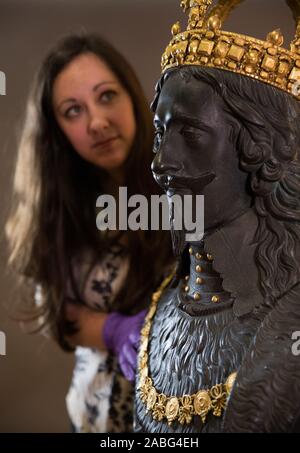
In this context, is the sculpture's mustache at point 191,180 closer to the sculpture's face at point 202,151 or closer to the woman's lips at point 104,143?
the sculpture's face at point 202,151

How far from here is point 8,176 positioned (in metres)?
1.98

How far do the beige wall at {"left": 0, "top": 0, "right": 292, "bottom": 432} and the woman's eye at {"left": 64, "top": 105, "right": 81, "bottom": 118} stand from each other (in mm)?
325

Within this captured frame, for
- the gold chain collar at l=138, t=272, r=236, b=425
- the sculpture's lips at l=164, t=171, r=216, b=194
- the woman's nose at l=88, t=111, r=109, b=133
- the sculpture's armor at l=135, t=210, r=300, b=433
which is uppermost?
the woman's nose at l=88, t=111, r=109, b=133

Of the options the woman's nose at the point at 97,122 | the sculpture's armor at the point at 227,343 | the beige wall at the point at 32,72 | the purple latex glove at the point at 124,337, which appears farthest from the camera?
the beige wall at the point at 32,72

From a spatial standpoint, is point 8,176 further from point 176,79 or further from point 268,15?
point 176,79

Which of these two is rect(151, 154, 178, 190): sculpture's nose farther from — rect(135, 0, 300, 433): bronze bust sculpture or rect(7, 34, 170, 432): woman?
rect(7, 34, 170, 432): woman

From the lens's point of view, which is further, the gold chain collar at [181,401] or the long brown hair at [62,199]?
the long brown hair at [62,199]

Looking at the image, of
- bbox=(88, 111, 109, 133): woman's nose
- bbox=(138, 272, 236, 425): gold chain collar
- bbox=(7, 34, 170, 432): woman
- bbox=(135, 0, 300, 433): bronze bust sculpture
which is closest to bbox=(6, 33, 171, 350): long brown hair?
bbox=(7, 34, 170, 432): woman

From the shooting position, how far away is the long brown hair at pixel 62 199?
170 cm

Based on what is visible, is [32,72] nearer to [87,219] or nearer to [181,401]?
[87,219]

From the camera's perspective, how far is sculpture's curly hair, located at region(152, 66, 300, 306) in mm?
1039

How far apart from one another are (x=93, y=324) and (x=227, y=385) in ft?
2.42

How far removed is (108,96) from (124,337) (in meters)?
0.53

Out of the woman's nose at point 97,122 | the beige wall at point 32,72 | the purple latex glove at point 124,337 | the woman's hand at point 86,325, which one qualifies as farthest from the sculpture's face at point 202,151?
the beige wall at point 32,72
